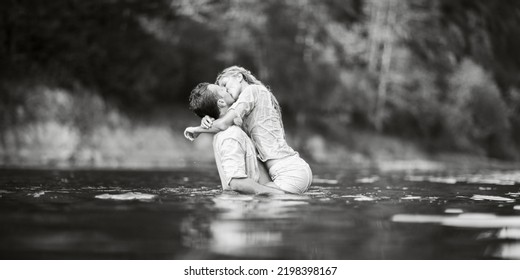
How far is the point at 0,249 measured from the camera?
310 centimetres

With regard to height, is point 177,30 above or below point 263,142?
above

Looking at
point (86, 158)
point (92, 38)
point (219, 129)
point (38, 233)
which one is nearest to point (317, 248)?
point (38, 233)

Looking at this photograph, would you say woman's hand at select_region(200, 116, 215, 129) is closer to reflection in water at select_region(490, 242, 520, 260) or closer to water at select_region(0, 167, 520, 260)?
water at select_region(0, 167, 520, 260)

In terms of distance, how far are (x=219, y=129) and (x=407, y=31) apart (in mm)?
25010

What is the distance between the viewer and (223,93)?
18.6ft

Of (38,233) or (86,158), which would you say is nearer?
(38,233)

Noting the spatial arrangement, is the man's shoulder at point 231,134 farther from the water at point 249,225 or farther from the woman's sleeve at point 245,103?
the water at point 249,225

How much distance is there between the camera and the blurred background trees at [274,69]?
16.5 metres

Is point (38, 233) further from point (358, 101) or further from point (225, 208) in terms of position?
point (358, 101)

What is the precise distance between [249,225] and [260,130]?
1977mm

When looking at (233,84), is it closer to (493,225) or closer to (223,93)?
(223,93)

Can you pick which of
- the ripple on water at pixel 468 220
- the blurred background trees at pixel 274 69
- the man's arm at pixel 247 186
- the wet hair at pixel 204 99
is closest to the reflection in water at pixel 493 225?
the ripple on water at pixel 468 220

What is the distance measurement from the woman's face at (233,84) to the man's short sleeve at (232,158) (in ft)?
2.06

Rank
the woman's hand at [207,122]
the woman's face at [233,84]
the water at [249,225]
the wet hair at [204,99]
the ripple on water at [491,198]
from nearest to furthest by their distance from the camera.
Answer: the water at [249,225] < the woman's hand at [207,122] < the wet hair at [204,99] < the woman's face at [233,84] < the ripple on water at [491,198]
